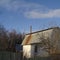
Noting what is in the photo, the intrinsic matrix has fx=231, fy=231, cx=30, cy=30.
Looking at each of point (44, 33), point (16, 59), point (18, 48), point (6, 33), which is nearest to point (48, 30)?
point (44, 33)

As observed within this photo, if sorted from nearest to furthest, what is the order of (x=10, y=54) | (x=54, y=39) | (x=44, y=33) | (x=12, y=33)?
(x=10, y=54)
(x=54, y=39)
(x=44, y=33)
(x=12, y=33)

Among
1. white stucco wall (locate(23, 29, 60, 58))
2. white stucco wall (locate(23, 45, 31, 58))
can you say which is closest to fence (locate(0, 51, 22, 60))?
white stucco wall (locate(23, 29, 60, 58))

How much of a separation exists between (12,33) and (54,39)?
22.7 meters

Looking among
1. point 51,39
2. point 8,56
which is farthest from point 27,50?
point 8,56

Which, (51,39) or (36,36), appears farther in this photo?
(36,36)

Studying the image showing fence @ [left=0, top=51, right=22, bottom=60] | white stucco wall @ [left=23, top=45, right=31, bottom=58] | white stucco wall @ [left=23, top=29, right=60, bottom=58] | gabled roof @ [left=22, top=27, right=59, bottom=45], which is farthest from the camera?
white stucco wall @ [left=23, top=45, right=31, bottom=58]

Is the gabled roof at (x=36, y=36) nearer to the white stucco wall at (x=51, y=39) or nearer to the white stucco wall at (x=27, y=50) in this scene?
the white stucco wall at (x=51, y=39)

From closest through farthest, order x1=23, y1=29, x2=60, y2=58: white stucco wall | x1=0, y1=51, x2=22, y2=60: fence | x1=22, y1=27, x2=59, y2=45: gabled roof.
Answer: x1=0, y1=51, x2=22, y2=60: fence → x1=23, y1=29, x2=60, y2=58: white stucco wall → x1=22, y1=27, x2=59, y2=45: gabled roof

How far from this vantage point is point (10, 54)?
68.2 feet

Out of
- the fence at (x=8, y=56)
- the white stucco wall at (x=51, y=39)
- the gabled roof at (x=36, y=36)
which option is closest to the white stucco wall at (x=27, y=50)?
the white stucco wall at (x=51, y=39)

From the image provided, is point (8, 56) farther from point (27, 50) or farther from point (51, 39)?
point (27, 50)

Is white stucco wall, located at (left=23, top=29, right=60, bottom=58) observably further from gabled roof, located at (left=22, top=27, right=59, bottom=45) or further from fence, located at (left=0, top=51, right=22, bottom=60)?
fence, located at (left=0, top=51, right=22, bottom=60)

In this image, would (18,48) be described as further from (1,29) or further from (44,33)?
(44,33)

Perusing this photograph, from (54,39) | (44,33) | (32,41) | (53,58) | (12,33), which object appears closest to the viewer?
(53,58)
